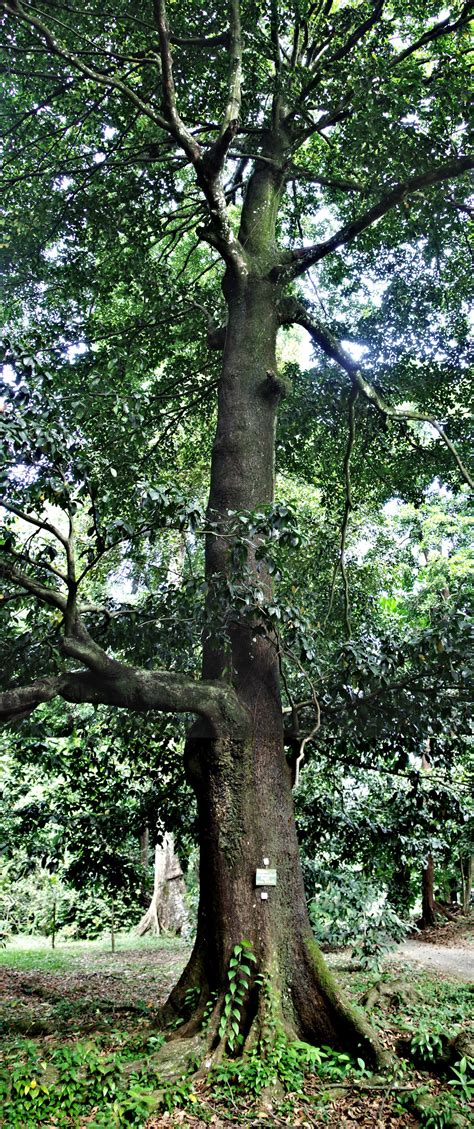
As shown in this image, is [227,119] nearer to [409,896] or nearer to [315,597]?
[315,597]

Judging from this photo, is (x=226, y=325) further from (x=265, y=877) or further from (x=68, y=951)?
(x=68, y=951)

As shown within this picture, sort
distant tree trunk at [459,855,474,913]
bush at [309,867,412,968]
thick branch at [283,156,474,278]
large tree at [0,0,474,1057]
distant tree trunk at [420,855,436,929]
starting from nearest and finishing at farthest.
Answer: large tree at [0,0,474,1057], thick branch at [283,156,474,278], bush at [309,867,412,968], distant tree trunk at [420,855,436,929], distant tree trunk at [459,855,474,913]

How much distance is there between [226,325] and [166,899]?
476 inches

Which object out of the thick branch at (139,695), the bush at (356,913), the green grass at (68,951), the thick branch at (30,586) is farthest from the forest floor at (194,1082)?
the green grass at (68,951)

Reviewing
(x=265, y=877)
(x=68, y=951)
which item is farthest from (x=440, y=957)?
(x=265, y=877)

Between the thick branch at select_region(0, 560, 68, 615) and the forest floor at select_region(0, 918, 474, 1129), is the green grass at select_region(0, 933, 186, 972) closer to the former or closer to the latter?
the forest floor at select_region(0, 918, 474, 1129)

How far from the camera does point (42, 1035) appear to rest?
18.4 ft

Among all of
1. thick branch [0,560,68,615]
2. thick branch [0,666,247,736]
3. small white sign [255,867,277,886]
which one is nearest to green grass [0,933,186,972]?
small white sign [255,867,277,886]

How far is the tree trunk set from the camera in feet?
16.2

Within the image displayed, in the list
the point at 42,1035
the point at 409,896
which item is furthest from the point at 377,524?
the point at 42,1035

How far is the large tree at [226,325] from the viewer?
192 inches

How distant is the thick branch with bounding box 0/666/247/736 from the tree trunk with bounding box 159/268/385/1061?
5.5 inches

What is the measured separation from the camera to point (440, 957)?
11094 millimetres

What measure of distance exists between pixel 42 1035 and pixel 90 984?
3179mm
